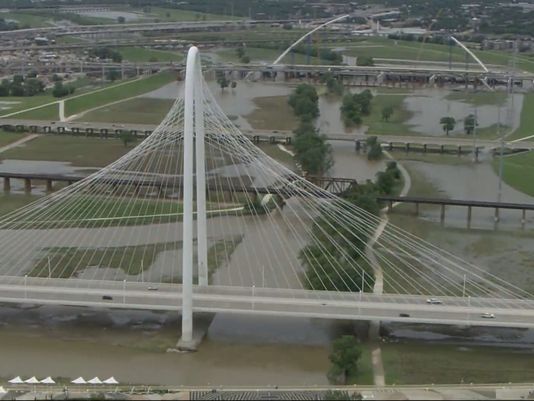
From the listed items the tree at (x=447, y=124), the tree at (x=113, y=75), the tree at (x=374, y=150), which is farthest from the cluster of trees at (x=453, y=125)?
the tree at (x=113, y=75)

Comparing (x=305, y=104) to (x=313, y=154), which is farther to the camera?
(x=305, y=104)

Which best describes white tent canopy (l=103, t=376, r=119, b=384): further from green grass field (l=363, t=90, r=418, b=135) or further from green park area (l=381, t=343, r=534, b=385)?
green grass field (l=363, t=90, r=418, b=135)

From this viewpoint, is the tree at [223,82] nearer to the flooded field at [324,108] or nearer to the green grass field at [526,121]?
the flooded field at [324,108]

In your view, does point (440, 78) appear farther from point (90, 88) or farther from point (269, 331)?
→ point (269, 331)

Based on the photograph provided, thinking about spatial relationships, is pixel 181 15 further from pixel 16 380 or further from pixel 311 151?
pixel 16 380

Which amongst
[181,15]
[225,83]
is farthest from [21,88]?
[181,15]

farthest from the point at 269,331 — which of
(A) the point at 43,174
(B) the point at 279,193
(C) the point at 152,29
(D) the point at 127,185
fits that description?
(C) the point at 152,29
